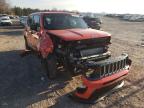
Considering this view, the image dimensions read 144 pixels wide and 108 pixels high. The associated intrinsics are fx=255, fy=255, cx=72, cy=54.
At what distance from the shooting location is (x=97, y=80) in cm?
622

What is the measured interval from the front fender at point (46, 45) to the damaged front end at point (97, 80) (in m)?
1.70

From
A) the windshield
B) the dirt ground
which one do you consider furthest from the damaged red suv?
the dirt ground

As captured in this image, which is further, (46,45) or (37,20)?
(37,20)

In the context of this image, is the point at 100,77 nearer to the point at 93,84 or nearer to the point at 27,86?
the point at 93,84

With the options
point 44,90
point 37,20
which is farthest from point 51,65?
point 37,20

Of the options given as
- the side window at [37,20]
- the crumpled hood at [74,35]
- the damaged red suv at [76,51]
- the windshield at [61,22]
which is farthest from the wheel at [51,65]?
the side window at [37,20]

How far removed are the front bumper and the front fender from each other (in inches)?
69.2

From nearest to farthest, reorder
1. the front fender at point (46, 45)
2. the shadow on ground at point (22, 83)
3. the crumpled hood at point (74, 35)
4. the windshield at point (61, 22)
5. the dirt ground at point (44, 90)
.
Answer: the dirt ground at point (44, 90) → the shadow on ground at point (22, 83) → the crumpled hood at point (74, 35) → the front fender at point (46, 45) → the windshield at point (61, 22)

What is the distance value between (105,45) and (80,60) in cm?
132

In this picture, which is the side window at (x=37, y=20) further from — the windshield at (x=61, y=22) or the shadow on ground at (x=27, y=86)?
the shadow on ground at (x=27, y=86)

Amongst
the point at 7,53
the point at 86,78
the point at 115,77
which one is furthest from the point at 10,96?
the point at 7,53

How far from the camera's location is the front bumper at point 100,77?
6186 mm

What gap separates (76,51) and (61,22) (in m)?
2.02

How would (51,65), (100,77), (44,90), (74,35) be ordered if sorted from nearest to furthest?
(100,77) → (44,90) → (74,35) → (51,65)
